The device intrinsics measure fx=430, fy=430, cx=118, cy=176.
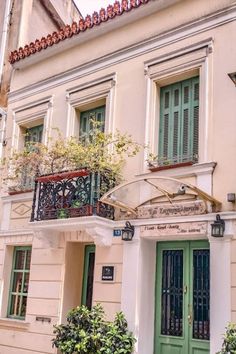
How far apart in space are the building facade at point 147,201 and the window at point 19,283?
0.02 metres

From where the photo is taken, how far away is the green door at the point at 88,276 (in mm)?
9195

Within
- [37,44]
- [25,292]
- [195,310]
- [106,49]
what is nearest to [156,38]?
[106,49]

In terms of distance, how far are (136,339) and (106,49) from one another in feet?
20.6

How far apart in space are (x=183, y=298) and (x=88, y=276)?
8.03ft

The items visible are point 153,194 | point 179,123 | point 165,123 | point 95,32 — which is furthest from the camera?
point 95,32

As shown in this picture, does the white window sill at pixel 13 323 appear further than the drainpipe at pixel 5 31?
No

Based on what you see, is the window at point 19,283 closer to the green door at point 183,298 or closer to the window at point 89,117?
the window at point 89,117

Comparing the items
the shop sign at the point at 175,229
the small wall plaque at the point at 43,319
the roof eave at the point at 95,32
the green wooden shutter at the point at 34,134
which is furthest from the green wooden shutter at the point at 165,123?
the small wall plaque at the point at 43,319

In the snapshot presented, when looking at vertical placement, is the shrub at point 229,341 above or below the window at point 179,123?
below

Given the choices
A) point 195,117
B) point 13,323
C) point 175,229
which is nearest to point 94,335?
point 175,229

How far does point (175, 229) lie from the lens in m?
7.64

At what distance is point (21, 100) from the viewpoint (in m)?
11.5

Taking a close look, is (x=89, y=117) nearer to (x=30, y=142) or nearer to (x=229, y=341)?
(x=30, y=142)

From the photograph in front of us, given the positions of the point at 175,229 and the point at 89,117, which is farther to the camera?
the point at 89,117
